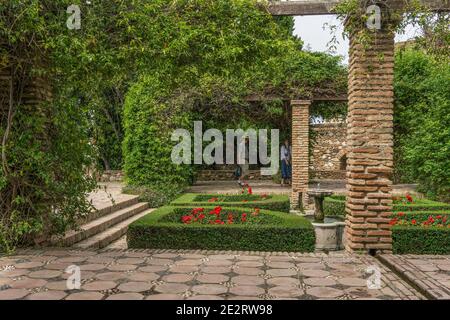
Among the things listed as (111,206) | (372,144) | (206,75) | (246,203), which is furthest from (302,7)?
(206,75)

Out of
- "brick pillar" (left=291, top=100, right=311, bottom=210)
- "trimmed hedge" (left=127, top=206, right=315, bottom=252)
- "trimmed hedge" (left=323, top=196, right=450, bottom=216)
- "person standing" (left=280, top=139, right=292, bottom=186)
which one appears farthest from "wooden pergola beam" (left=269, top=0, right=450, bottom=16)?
"person standing" (left=280, top=139, right=292, bottom=186)

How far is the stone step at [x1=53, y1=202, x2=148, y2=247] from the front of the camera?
260 inches

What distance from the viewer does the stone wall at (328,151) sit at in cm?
2205

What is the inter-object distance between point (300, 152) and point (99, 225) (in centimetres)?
740

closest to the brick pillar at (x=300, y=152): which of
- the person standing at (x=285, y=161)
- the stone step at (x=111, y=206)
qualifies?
the person standing at (x=285, y=161)

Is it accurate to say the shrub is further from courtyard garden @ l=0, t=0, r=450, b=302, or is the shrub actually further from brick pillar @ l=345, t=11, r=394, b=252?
brick pillar @ l=345, t=11, r=394, b=252

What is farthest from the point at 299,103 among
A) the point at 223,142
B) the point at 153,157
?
the point at 223,142

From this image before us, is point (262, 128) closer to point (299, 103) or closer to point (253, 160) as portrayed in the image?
point (253, 160)

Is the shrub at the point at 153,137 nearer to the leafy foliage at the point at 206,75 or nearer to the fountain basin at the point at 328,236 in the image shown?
the leafy foliage at the point at 206,75

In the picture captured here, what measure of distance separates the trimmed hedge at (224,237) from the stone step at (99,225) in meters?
0.86

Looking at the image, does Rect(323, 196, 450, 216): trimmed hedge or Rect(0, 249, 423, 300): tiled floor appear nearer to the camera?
Rect(0, 249, 423, 300): tiled floor

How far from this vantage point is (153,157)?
1391 centimetres

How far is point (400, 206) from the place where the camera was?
371 inches

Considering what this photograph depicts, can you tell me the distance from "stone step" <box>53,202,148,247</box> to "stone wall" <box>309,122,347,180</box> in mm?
11964
